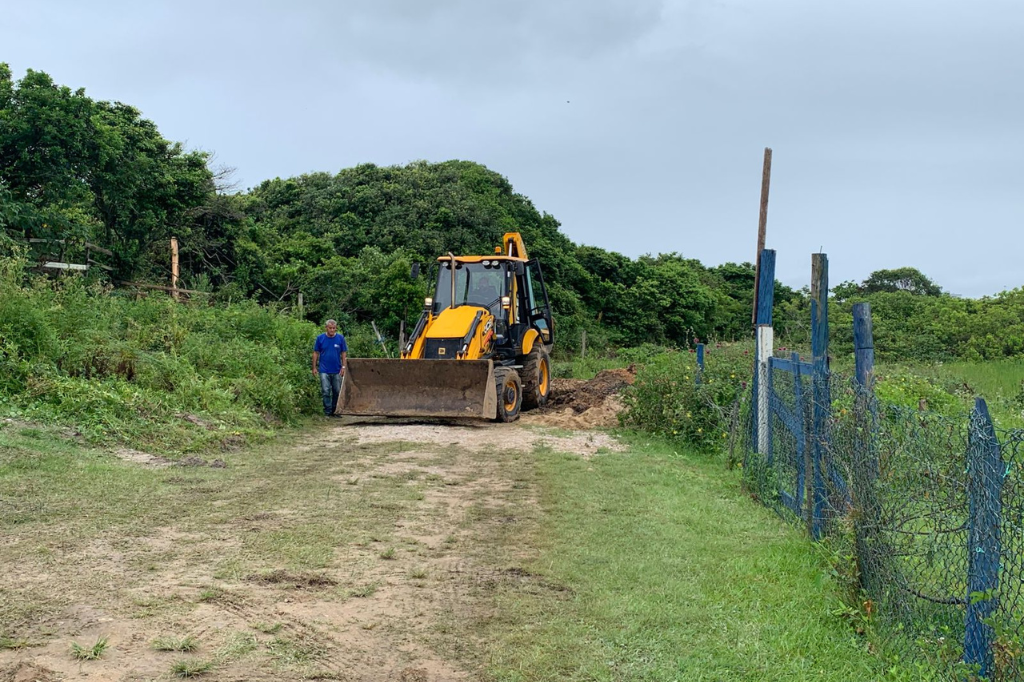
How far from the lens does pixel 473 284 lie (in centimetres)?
1647

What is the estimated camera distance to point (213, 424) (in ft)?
37.8

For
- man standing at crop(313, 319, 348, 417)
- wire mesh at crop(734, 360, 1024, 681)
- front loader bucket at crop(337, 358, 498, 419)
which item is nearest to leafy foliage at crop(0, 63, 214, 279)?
man standing at crop(313, 319, 348, 417)

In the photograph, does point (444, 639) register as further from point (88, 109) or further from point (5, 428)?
point (88, 109)

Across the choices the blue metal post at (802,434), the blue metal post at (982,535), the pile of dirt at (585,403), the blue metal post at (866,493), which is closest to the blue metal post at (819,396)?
the blue metal post at (802,434)

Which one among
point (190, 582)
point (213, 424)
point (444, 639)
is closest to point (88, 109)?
point (213, 424)

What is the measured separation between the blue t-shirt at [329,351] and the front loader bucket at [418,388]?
37 cm

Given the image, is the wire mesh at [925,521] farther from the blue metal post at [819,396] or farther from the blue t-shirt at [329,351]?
the blue t-shirt at [329,351]

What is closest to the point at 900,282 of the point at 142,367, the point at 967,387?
the point at 967,387

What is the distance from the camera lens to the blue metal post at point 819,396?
5.83 m

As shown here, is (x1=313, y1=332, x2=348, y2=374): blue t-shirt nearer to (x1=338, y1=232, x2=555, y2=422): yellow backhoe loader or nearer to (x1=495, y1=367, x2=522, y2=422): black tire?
(x1=338, y1=232, x2=555, y2=422): yellow backhoe loader

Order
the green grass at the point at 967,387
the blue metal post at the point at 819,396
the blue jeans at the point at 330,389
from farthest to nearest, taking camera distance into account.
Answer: the blue jeans at the point at 330,389 < the green grass at the point at 967,387 < the blue metal post at the point at 819,396

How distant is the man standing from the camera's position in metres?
14.8

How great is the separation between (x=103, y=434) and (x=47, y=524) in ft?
12.8

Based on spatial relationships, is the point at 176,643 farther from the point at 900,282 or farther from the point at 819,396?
the point at 900,282
